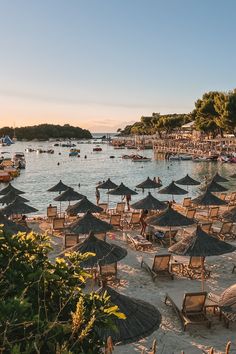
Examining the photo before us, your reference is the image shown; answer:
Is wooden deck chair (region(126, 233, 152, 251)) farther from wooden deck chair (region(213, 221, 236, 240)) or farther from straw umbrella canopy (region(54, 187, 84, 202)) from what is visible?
straw umbrella canopy (region(54, 187, 84, 202))

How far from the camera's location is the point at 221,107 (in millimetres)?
77250

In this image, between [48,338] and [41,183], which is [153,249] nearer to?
[48,338]

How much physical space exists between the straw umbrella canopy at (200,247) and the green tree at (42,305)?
7.30m

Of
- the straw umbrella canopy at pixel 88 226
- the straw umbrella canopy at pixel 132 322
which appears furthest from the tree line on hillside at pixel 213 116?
the straw umbrella canopy at pixel 132 322

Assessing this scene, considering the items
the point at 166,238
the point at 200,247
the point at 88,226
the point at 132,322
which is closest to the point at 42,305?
the point at 132,322

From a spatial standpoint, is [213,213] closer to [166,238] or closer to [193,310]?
[166,238]

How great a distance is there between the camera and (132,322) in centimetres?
750

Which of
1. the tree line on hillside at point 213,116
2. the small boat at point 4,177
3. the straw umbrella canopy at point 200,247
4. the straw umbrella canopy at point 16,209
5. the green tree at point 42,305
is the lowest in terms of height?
the small boat at point 4,177

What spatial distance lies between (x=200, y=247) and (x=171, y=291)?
178 cm

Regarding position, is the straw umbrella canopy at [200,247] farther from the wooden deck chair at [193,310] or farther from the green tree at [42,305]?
the green tree at [42,305]

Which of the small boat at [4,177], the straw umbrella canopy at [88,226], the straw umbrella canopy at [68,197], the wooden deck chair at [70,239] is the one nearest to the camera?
the straw umbrella canopy at [88,226]

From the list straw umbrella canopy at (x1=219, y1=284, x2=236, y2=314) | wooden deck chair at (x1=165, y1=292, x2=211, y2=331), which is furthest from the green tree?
wooden deck chair at (x1=165, y1=292, x2=211, y2=331)

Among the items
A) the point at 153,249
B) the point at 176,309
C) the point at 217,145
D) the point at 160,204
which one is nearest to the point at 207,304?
the point at 176,309

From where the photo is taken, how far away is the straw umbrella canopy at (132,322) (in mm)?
7262
